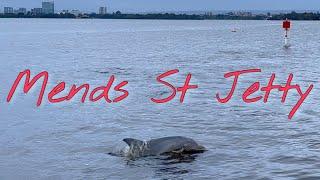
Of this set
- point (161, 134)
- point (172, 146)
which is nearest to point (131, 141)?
point (172, 146)

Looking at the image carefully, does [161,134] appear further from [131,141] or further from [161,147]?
[131,141]

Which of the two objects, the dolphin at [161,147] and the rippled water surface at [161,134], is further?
the dolphin at [161,147]

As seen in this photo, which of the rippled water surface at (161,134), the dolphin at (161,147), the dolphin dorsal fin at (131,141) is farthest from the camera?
the dolphin at (161,147)

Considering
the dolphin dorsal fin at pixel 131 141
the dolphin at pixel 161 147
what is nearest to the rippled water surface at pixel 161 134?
the dolphin at pixel 161 147

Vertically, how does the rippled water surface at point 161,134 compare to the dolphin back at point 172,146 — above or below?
below

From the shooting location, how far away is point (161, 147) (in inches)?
628

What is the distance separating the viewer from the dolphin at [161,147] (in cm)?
1580

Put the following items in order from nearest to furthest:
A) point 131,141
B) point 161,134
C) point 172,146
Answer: point 131,141 < point 172,146 < point 161,134

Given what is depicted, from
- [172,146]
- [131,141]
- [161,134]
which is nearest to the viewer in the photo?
[131,141]

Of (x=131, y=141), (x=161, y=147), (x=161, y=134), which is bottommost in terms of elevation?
(x=161, y=134)

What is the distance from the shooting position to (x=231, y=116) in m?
21.6

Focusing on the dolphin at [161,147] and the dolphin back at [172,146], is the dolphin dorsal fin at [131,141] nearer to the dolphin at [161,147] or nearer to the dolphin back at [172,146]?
the dolphin at [161,147]

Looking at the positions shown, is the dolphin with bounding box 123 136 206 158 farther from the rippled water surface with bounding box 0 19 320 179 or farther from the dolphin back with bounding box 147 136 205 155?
the rippled water surface with bounding box 0 19 320 179

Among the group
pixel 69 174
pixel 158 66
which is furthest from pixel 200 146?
pixel 158 66
